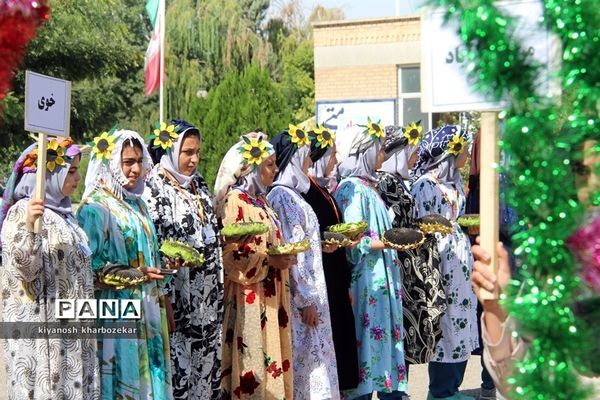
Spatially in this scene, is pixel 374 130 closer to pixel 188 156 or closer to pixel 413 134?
pixel 413 134

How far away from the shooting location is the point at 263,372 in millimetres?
6863

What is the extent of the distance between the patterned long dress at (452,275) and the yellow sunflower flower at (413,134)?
37 centimetres

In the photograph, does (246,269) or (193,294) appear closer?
(193,294)

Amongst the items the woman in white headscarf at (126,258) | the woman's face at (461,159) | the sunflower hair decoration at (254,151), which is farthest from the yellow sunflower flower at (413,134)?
the woman in white headscarf at (126,258)

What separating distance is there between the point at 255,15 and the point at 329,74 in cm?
1566

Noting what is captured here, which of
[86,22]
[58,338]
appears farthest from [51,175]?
[86,22]

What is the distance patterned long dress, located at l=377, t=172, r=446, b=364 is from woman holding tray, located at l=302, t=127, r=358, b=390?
1.89ft

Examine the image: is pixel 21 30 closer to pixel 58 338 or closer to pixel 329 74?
pixel 58 338

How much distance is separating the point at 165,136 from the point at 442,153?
281 centimetres

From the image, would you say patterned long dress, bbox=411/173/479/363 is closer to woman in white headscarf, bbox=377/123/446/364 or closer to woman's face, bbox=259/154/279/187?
woman in white headscarf, bbox=377/123/446/364

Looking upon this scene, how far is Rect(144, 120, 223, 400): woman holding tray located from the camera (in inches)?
255

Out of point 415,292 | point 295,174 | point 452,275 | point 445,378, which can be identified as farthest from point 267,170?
point 445,378

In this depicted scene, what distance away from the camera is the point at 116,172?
6051 mm

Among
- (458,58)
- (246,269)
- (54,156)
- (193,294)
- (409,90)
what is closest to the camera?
(458,58)
